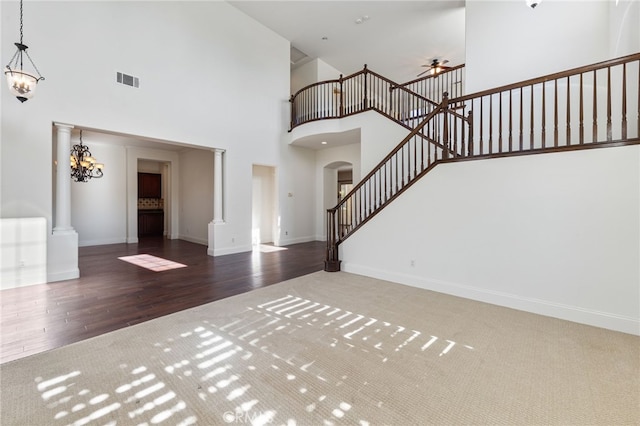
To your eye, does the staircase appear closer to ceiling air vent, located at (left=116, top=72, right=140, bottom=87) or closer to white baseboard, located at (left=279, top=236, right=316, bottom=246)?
white baseboard, located at (left=279, top=236, right=316, bottom=246)

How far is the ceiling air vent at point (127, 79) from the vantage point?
4.81m

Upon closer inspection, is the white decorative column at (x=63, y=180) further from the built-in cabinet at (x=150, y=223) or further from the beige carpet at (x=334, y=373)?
the built-in cabinet at (x=150, y=223)

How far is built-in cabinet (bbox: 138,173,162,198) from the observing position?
10.3 m

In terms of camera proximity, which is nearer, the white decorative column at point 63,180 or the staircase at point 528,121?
the staircase at point 528,121

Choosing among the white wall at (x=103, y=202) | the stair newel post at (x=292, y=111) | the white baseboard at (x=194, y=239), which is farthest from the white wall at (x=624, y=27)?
the white wall at (x=103, y=202)

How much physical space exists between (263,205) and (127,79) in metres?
4.60

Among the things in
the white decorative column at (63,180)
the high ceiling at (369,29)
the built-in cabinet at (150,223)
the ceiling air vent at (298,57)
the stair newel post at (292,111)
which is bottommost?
the built-in cabinet at (150,223)

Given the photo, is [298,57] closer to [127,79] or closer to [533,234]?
[127,79]

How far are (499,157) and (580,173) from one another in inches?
30.8

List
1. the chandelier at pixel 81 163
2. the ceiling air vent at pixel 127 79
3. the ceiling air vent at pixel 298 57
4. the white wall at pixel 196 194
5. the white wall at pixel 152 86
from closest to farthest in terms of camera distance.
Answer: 1. the white wall at pixel 152 86
2. the ceiling air vent at pixel 127 79
3. the chandelier at pixel 81 163
4. the white wall at pixel 196 194
5. the ceiling air vent at pixel 298 57

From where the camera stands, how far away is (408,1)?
6340 millimetres

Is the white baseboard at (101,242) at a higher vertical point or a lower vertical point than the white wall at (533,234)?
lower

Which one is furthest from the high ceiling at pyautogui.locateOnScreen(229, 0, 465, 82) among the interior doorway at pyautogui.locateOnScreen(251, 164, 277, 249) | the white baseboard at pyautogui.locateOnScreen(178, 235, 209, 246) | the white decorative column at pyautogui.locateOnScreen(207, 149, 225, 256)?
the white baseboard at pyautogui.locateOnScreen(178, 235, 209, 246)

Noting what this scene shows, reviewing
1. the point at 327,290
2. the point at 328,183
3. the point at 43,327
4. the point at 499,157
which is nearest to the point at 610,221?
the point at 499,157
